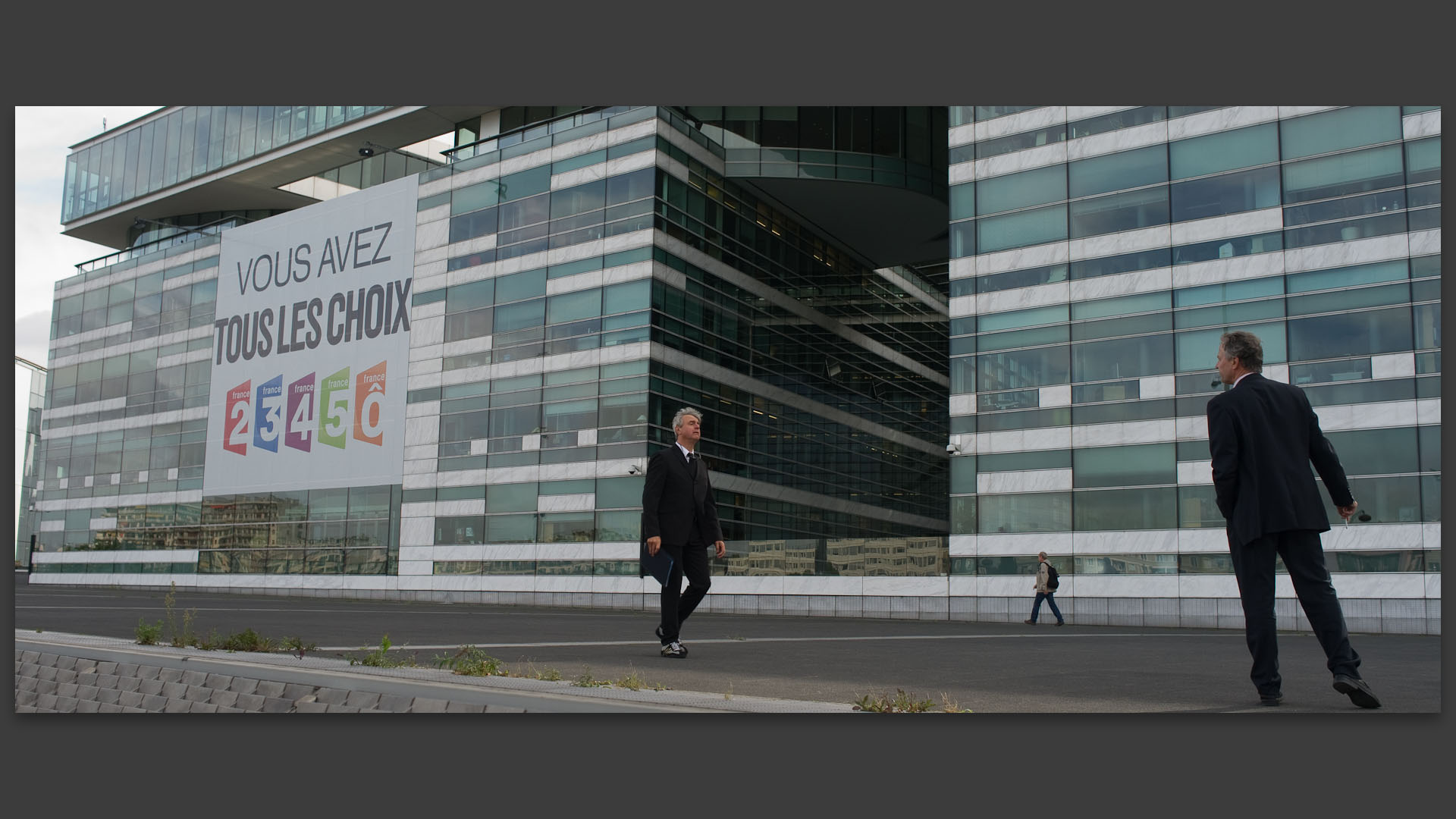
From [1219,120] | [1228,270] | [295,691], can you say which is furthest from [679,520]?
[1219,120]

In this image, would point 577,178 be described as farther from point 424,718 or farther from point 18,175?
point 424,718

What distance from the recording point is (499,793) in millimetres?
4965

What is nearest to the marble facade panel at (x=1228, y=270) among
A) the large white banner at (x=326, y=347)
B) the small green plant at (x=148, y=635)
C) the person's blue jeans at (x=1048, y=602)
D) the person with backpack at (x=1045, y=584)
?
the person with backpack at (x=1045, y=584)

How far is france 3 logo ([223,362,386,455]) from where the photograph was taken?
39.7 m

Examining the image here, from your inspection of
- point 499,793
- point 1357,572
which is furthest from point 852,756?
point 1357,572

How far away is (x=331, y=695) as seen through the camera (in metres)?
6.20

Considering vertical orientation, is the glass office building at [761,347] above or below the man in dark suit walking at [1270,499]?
above

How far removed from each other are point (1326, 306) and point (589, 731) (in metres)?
23.4

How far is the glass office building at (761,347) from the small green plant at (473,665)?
60.4ft

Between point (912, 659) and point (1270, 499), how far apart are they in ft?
15.3

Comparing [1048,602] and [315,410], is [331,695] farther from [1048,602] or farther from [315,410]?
[315,410]

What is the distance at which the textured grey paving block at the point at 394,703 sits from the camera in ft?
19.0

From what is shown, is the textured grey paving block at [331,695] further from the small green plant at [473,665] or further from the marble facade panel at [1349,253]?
the marble facade panel at [1349,253]

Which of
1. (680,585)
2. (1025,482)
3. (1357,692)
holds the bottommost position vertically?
(1357,692)
